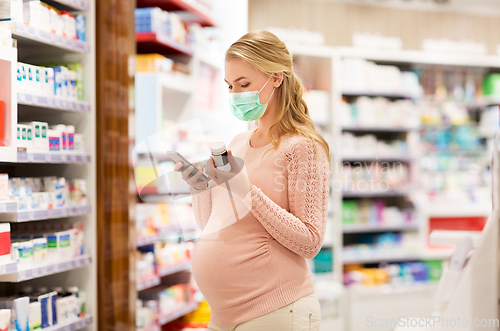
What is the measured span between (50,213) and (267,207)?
1550mm

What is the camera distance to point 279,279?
4.78 ft

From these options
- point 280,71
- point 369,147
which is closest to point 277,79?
point 280,71

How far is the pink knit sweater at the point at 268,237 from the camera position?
54.2 inches

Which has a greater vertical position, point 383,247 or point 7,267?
point 7,267

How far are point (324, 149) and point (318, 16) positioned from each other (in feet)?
14.1

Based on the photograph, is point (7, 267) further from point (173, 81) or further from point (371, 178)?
point (371, 178)

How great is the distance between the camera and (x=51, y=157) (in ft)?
7.89

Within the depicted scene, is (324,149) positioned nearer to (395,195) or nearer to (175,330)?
(175,330)

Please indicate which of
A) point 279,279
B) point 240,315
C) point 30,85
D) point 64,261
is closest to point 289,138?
point 279,279

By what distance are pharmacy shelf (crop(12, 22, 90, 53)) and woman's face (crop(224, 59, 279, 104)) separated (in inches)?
51.5

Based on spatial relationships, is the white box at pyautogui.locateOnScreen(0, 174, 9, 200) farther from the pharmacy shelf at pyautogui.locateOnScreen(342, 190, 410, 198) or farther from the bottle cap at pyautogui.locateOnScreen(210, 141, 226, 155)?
the pharmacy shelf at pyautogui.locateOnScreen(342, 190, 410, 198)

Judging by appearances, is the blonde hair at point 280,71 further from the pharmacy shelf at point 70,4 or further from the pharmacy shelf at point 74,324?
the pharmacy shelf at point 74,324

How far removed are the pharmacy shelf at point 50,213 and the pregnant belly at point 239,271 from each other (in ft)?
3.96

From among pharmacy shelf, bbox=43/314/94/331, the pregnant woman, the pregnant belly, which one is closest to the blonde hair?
the pregnant woman
